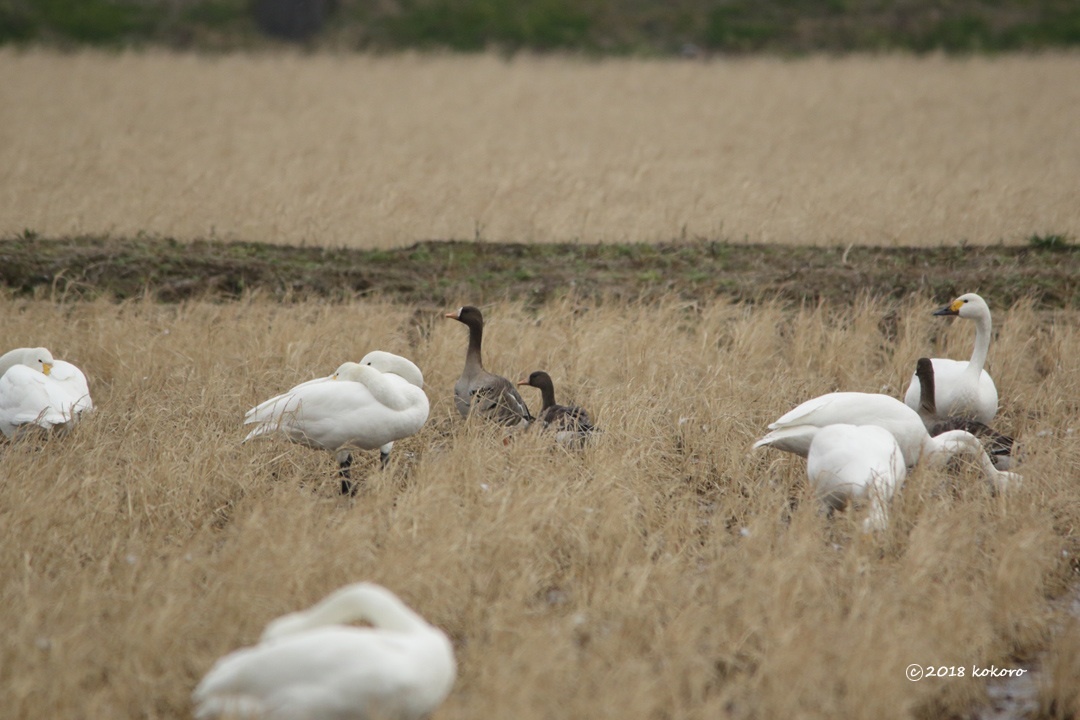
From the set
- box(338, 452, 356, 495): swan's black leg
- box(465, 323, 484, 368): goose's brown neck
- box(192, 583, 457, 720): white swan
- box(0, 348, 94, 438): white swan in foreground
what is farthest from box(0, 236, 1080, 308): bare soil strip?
box(192, 583, 457, 720): white swan

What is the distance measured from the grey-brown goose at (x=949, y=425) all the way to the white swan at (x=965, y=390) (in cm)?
4

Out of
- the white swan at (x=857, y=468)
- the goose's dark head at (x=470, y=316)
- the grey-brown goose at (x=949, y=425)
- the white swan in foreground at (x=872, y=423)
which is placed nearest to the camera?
the white swan at (x=857, y=468)

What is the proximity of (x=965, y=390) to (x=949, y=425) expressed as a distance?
11.0 inches

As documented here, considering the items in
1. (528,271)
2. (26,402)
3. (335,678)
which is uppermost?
(528,271)

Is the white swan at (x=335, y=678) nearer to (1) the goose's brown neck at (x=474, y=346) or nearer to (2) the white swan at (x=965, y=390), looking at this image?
(1) the goose's brown neck at (x=474, y=346)

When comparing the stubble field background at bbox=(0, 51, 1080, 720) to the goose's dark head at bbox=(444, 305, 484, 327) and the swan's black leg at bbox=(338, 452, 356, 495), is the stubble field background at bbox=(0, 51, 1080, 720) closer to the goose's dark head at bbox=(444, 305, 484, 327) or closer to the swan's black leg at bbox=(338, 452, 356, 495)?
the swan's black leg at bbox=(338, 452, 356, 495)

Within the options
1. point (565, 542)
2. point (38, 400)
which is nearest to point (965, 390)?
point (565, 542)

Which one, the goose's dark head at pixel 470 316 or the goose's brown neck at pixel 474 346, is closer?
the goose's brown neck at pixel 474 346

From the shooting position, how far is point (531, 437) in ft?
20.6

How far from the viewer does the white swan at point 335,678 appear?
3.36m

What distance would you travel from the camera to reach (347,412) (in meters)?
5.88

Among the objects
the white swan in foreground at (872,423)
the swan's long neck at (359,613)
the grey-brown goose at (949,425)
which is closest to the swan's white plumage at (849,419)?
the white swan in foreground at (872,423)

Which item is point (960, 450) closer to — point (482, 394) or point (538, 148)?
point (482, 394)

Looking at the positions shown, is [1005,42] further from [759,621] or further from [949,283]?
[759,621]
